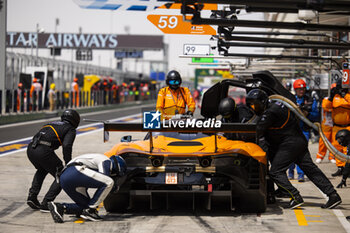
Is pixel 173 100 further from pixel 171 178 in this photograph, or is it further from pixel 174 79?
pixel 171 178

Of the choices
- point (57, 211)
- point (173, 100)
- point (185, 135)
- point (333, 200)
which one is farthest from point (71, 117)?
point (333, 200)

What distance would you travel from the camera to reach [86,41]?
299 ft

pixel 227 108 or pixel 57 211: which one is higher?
pixel 227 108

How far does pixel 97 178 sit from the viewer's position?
8195 millimetres

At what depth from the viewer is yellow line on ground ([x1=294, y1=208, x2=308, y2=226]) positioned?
27.7ft

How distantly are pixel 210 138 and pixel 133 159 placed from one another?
138cm

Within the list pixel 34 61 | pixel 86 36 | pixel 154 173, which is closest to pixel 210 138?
pixel 154 173

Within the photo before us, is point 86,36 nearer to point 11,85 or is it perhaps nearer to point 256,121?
point 11,85

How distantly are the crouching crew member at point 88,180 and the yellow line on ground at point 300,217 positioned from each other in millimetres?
2314

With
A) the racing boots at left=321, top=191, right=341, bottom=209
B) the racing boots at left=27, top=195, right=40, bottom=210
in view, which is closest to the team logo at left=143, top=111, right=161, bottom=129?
the racing boots at left=27, top=195, right=40, bottom=210

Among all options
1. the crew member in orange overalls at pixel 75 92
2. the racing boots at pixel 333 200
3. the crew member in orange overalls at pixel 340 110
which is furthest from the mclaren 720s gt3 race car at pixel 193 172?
the crew member in orange overalls at pixel 75 92

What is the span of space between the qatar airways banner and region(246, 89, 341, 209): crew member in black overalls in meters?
82.2

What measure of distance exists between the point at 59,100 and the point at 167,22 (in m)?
28.2

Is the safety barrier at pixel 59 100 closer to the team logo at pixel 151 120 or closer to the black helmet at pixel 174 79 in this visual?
the black helmet at pixel 174 79
